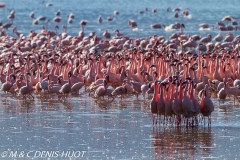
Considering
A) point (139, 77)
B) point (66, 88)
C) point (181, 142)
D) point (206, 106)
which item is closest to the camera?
point (181, 142)

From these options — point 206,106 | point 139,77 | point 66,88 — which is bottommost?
point 139,77

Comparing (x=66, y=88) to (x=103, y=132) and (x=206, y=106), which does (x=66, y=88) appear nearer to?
(x=103, y=132)

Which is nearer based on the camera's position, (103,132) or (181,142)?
(181,142)

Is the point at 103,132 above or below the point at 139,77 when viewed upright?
above

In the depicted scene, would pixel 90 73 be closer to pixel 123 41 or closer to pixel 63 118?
pixel 63 118

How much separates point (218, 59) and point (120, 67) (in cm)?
233

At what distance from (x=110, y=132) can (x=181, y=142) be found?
4.13 ft

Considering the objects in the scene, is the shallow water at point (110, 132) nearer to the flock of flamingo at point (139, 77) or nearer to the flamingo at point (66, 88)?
the flock of flamingo at point (139, 77)

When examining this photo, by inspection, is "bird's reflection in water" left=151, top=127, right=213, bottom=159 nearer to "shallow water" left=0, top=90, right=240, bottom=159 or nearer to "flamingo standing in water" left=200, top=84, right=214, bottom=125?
"shallow water" left=0, top=90, right=240, bottom=159

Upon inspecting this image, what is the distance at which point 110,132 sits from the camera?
38.1 ft

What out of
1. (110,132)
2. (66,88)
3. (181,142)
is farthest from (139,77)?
(181,142)

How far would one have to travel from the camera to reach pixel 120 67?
1758 centimetres

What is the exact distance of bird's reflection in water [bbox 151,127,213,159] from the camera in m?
10.2

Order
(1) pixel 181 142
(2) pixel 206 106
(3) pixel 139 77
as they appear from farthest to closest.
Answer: (3) pixel 139 77
(2) pixel 206 106
(1) pixel 181 142
